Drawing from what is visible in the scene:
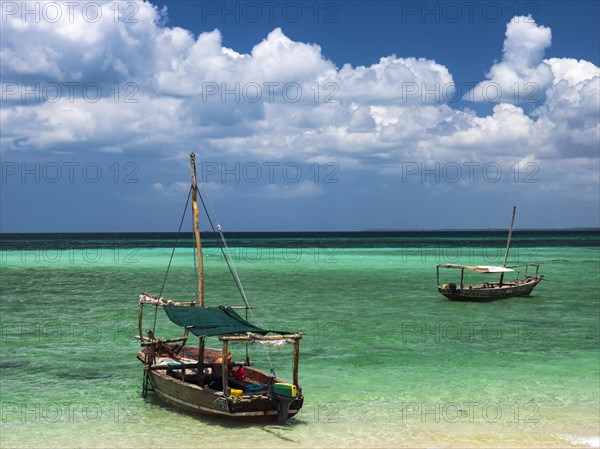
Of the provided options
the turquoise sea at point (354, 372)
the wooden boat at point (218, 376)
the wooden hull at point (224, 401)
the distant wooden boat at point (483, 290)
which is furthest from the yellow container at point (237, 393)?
the distant wooden boat at point (483, 290)

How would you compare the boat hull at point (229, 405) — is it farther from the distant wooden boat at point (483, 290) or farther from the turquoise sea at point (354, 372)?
the distant wooden boat at point (483, 290)

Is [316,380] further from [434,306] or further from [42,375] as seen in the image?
[434,306]

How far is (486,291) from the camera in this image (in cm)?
4588

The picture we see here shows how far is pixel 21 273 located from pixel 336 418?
61096mm

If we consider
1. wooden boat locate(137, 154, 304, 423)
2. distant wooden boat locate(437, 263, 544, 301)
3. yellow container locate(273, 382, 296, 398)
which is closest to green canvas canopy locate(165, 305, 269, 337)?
wooden boat locate(137, 154, 304, 423)

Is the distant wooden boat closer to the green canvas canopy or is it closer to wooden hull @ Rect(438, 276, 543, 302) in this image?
wooden hull @ Rect(438, 276, 543, 302)

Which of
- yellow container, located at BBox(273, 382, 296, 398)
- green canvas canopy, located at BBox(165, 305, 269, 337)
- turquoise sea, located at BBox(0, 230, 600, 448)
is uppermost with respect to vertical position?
green canvas canopy, located at BBox(165, 305, 269, 337)

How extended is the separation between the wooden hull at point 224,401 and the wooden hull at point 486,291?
2832 centimetres

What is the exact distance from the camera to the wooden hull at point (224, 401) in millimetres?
17547

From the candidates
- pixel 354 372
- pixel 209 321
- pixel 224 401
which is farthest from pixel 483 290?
pixel 224 401

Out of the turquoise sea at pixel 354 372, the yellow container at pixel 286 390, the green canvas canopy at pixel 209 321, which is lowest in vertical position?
the turquoise sea at pixel 354 372

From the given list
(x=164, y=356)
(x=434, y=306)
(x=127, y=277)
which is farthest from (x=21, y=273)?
(x=164, y=356)

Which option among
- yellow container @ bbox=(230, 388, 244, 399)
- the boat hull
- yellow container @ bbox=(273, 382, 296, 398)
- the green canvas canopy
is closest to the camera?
yellow container @ bbox=(273, 382, 296, 398)

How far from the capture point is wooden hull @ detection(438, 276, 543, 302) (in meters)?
45.5
